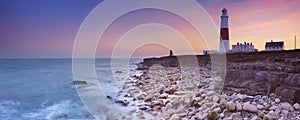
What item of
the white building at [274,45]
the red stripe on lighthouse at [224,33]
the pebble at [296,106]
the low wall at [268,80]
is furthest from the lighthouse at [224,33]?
the pebble at [296,106]

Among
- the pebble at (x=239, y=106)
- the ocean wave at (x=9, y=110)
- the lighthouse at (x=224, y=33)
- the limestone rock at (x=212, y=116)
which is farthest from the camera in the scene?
the lighthouse at (x=224, y=33)

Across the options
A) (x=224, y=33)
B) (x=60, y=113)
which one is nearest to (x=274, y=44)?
(x=224, y=33)

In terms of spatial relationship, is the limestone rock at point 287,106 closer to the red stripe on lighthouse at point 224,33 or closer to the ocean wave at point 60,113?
the ocean wave at point 60,113

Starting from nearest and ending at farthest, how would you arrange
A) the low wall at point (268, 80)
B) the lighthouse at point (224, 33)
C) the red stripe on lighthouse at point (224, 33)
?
the low wall at point (268, 80)
the lighthouse at point (224, 33)
the red stripe on lighthouse at point (224, 33)

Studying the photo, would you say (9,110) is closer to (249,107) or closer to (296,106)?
(249,107)

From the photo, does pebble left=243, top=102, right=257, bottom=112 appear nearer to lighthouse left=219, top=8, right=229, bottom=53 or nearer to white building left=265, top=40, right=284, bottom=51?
lighthouse left=219, top=8, right=229, bottom=53

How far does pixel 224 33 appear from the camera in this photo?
18.7 meters

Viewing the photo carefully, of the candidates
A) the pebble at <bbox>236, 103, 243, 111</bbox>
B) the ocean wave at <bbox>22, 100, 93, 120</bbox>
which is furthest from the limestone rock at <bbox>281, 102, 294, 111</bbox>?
the ocean wave at <bbox>22, 100, 93, 120</bbox>

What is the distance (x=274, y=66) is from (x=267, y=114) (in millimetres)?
3175

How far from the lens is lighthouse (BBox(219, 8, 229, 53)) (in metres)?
18.2

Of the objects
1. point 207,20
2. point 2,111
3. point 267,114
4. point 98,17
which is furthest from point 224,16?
point 2,111

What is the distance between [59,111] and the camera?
7621 mm

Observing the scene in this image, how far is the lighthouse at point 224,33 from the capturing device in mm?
18156

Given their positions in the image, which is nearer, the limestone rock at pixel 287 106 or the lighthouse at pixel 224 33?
the limestone rock at pixel 287 106
